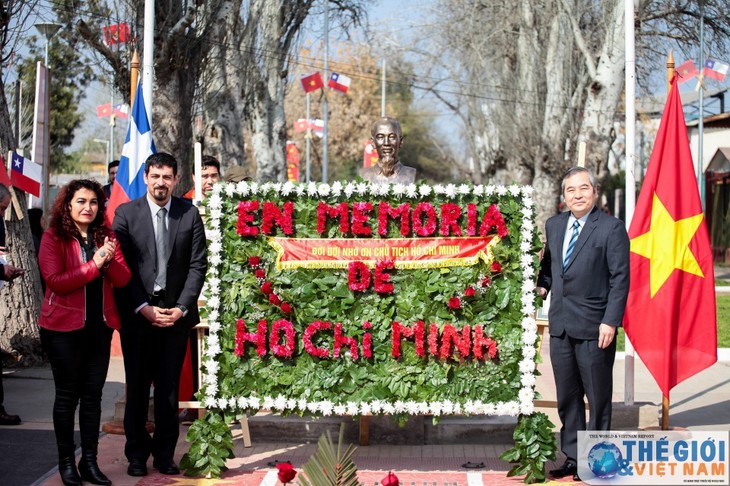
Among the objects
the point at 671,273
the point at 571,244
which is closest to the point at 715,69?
the point at 671,273

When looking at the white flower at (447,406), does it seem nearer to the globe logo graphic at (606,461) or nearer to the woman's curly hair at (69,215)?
the globe logo graphic at (606,461)

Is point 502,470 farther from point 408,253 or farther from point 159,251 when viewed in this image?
point 159,251

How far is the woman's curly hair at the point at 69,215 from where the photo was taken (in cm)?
621

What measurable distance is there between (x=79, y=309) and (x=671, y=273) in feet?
14.1

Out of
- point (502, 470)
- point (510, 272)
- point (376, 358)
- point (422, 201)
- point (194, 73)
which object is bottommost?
point (502, 470)

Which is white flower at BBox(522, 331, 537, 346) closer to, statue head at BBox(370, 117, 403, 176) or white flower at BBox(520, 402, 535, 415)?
white flower at BBox(520, 402, 535, 415)

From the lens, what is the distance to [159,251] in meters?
6.56

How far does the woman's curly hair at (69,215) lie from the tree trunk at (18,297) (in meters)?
5.12

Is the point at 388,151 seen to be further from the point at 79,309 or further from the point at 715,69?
the point at 715,69

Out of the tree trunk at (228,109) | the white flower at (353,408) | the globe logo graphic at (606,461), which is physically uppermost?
the tree trunk at (228,109)

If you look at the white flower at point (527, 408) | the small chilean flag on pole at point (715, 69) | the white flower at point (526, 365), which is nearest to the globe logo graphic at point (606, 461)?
the white flower at point (527, 408)

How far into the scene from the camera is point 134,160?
30.1 ft

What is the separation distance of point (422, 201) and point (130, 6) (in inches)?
390

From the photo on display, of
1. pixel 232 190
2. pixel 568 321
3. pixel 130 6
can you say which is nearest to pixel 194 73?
pixel 130 6
